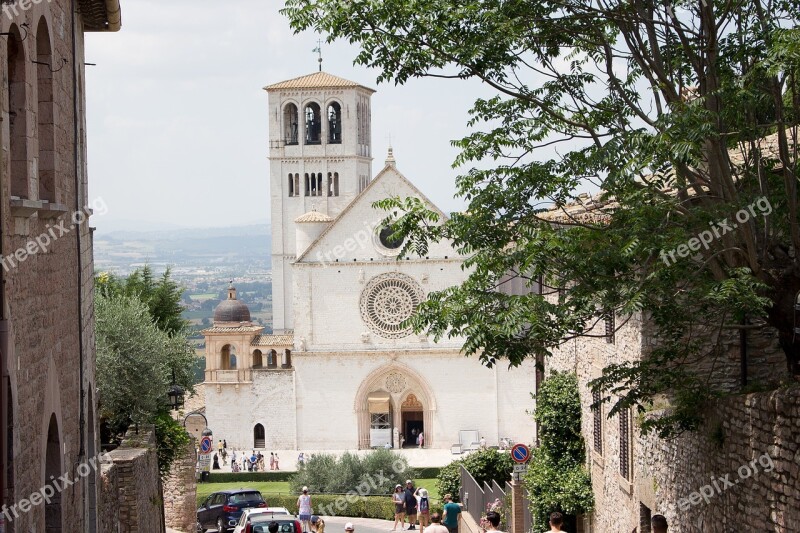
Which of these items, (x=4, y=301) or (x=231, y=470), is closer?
(x=4, y=301)

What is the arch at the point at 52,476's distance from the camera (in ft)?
35.5

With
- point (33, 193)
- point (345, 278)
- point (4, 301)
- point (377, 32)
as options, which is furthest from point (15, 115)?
point (345, 278)

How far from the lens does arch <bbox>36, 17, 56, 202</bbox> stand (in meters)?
11.1

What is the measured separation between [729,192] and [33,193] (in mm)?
6185

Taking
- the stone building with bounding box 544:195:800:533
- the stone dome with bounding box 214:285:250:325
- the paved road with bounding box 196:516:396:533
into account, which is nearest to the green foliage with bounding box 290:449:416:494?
the paved road with bounding box 196:516:396:533

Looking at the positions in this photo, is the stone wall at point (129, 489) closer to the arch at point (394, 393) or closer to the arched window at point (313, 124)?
the arch at point (394, 393)

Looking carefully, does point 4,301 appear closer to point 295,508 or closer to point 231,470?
point 295,508

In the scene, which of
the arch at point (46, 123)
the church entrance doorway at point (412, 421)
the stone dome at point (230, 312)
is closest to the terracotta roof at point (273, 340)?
the stone dome at point (230, 312)

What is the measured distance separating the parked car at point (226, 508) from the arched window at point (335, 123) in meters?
43.5

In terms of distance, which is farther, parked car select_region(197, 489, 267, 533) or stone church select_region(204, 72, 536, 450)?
stone church select_region(204, 72, 536, 450)

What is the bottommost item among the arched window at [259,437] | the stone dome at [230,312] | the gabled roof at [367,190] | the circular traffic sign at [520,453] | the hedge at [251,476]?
the hedge at [251,476]

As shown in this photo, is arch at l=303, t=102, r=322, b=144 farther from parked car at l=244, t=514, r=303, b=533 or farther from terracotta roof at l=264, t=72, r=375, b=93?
parked car at l=244, t=514, r=303, b=533

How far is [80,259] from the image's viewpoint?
43.1 feet

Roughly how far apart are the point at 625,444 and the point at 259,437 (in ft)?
143
